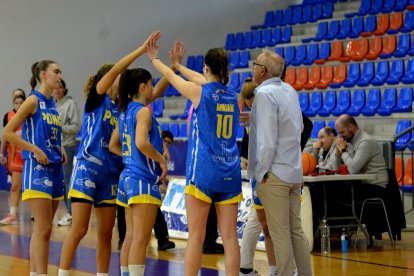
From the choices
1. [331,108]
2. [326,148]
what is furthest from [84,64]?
[326,148]

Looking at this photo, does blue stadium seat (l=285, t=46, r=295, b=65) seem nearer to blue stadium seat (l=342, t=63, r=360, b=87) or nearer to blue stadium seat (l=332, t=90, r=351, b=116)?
blue stadium seat (l=342, t=63, r=360, b=87)

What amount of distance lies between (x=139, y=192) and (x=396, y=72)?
9661 millimetres

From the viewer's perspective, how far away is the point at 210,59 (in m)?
4.90

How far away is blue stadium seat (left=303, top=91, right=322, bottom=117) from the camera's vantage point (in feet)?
47.0

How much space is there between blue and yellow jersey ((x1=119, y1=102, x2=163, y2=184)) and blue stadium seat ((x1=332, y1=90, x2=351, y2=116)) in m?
9.09

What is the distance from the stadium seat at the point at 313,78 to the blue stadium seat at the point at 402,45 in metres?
1.51

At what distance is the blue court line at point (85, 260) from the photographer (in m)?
6.64

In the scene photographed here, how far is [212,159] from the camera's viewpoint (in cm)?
483

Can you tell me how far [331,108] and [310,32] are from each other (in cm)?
356

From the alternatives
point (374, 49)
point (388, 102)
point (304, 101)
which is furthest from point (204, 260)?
point (374, 49)

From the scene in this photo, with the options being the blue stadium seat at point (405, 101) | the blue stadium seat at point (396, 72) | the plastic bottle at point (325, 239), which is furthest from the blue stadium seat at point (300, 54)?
the plastic bottle at point (325, 239)

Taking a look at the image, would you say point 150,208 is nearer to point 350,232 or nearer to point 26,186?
point 26,186

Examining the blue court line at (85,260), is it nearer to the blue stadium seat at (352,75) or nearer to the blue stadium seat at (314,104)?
the blue stadium seat at (314,104)

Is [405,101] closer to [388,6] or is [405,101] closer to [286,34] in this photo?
[388,6]
